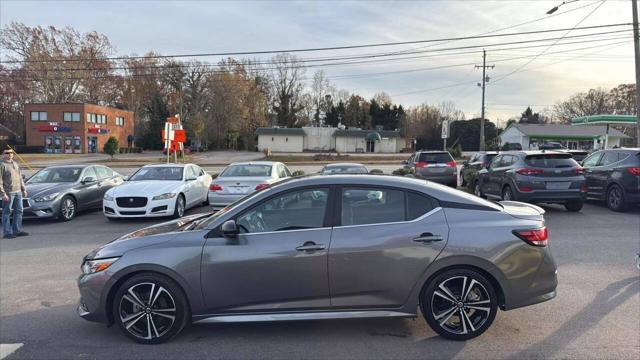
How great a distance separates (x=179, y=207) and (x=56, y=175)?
3903 mm

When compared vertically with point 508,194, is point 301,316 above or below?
below

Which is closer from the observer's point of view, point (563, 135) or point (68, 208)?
point (68, 208)

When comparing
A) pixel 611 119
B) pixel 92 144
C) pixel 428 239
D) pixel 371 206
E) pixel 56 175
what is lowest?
pixel 428 239

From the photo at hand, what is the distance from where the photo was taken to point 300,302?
4.05m

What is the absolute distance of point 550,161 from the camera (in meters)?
11.0

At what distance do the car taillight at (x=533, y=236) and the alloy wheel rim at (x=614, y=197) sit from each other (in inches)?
380

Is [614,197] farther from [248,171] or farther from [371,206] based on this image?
[371,206]

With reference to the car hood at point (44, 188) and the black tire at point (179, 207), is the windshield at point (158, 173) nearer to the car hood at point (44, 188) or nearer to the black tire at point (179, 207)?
the black tire at point (179, 207)

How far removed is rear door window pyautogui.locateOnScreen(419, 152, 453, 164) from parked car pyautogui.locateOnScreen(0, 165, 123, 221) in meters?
11.2

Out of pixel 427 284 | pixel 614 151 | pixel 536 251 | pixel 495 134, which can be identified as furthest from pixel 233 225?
pixel 495 134

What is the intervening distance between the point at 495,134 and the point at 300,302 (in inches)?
3201

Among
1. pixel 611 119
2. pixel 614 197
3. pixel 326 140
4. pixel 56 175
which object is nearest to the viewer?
pixel 614 197

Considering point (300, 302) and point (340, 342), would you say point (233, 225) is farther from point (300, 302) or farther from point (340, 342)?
point (340, 342)

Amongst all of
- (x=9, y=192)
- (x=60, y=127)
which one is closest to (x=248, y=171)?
(x=9, y=192)
